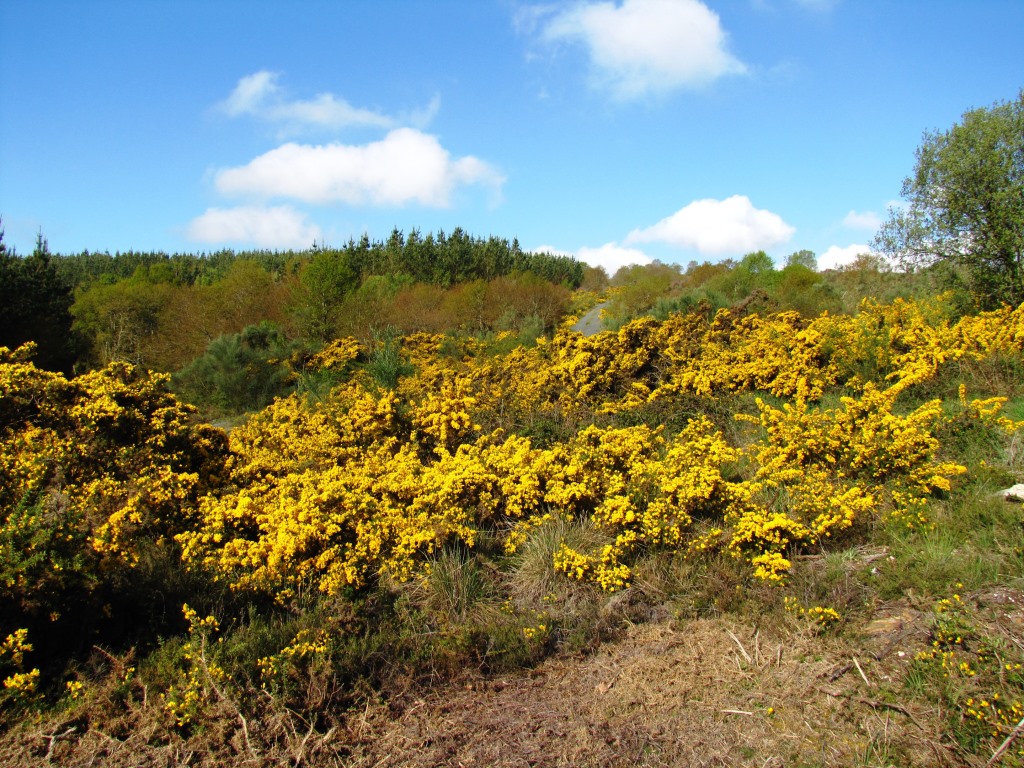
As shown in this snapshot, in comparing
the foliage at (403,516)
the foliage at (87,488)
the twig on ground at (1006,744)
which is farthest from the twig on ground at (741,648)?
the foliage at (87,488)

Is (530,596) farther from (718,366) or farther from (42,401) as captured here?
(718,366)

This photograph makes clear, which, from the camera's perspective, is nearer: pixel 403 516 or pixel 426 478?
pixel 403 516

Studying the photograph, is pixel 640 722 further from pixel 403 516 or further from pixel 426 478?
pixel 426 478

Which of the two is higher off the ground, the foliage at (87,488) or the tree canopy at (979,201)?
the tree canopy at (979,201)

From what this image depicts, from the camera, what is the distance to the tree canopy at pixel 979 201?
10.2 m

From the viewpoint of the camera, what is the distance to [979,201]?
10.5 m

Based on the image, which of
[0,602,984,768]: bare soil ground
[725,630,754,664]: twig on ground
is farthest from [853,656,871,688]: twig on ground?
[725,630,754,664]: twig on ground

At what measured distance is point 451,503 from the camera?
5.29 m

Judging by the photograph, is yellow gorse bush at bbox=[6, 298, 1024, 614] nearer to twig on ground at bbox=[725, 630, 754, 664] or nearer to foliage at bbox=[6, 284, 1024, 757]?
foliage at bbox=[6, 284, 1024, 757]

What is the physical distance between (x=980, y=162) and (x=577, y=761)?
11.8 metres

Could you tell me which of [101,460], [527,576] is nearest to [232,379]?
[101,460]

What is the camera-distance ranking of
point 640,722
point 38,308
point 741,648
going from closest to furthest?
point 640,722
point 741,648
point 38,308

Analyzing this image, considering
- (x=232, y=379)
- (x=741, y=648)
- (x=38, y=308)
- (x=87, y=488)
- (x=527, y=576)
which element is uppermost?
(x=38, y=308)

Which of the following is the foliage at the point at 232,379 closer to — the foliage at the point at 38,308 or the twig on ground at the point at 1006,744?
the foliage at the point at 38,308
